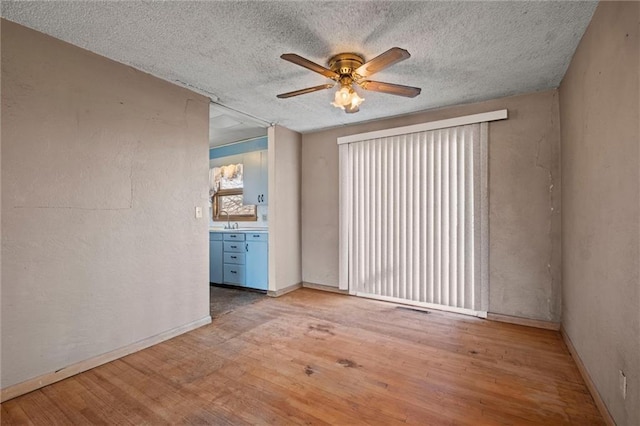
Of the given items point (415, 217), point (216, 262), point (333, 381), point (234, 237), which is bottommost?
point (333, 381)

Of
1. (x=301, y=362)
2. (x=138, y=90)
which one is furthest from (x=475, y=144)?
(x=138, y=90)

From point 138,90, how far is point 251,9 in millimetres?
1394

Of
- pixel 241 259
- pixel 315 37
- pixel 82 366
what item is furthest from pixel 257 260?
pixel 315 37

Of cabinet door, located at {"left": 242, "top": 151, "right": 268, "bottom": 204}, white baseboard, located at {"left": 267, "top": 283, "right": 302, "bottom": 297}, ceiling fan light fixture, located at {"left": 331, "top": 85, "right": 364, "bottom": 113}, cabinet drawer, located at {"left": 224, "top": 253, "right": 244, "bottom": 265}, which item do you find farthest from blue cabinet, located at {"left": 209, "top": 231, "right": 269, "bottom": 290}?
ceiling fan light fixture, located at {"left": 331, "top": 85, "right": 364, "bottom": 113}

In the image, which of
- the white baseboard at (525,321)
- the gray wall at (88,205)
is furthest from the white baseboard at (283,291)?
the white baseboard at (525,321)

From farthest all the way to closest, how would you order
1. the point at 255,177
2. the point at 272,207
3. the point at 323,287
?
the point at 255,177, the point at 323,287, the point at 272,207

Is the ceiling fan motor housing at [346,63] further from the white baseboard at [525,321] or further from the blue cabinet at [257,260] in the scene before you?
the white baseboard at [525,321]

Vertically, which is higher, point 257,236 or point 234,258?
point 257,236

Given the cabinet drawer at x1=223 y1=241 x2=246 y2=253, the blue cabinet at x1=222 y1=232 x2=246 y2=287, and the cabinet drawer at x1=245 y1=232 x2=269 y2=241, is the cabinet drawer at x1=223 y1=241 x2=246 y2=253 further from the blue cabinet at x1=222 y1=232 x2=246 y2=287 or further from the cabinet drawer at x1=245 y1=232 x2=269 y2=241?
the cabinet drawer at x1=245 y1=232 x2=269 y2=241

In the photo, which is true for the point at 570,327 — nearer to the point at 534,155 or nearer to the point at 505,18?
the point at 534,155

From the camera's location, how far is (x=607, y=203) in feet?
5.26

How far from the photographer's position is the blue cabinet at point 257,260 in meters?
4.12

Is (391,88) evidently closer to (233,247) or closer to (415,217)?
(415,217)

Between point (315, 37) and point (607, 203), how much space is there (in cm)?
206
